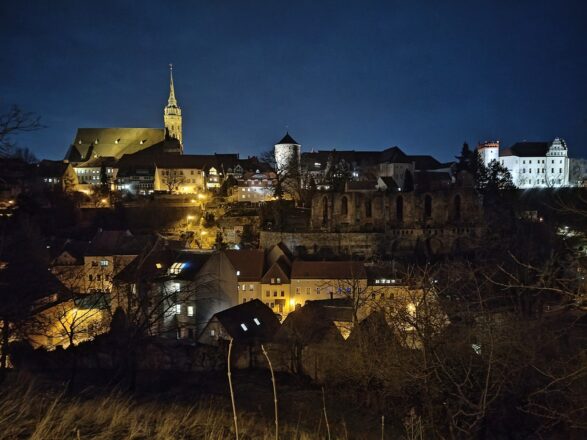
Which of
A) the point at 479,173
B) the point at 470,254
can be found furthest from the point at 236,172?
the point at 470,254

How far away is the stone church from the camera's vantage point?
256 ft

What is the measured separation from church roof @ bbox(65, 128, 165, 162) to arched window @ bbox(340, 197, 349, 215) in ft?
149

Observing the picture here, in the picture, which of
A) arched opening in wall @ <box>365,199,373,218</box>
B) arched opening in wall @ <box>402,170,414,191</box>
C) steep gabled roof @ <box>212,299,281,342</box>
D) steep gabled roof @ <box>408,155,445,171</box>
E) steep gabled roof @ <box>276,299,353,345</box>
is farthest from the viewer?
steep gabled roof @ <box>408,155,445,171</box>

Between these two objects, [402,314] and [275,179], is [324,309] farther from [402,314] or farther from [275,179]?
[275,179]

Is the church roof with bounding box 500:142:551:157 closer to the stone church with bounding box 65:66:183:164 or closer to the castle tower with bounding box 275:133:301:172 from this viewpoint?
the castle tower with bounding box 275:133:301:172

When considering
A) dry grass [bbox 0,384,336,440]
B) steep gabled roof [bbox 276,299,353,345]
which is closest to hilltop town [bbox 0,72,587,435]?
steep gabled roof [bbox 276,299,353,345]

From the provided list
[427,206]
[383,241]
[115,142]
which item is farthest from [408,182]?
[115,142]

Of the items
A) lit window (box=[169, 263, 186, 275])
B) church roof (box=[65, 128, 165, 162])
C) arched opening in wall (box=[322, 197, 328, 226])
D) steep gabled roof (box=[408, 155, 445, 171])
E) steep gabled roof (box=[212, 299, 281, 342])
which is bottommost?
steep gabled roof (box=[212, 299, 281, 342])

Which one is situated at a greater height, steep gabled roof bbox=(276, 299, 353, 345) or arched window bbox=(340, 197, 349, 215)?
arched window bbox=(340, 197, 349, 215)

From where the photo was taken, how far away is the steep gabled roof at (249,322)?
2228cm

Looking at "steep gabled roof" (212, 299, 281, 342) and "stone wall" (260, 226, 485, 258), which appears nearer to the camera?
"steep gabled roof" (212, 299, 281, 342)

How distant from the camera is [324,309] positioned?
23.9 m

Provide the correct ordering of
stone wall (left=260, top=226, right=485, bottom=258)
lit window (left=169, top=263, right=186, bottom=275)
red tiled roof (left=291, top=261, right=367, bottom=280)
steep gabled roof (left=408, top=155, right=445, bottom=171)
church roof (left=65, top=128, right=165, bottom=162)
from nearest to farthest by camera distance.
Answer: lit window (left=169, top=263, right=186, bottom=275) → red tiled roof (left=291, top=261, right=367, bottom=280) → stone wall (left=260, top=226, right=485, bottom=258) → steep gabled roof (left=408, top=155, right=445, bottom=171) → church roof (left=65, top=128, right=165, bottom=162)

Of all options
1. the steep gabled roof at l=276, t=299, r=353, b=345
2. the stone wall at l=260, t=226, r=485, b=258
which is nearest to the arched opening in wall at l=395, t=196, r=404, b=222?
the stone wall at l=260, t=226, r=485, b=258
